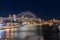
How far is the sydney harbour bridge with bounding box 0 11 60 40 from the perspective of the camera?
84.0 inches

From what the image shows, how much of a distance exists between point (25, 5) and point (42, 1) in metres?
0.27

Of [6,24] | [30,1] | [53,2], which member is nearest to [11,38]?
[6,24]

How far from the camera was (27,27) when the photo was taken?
216 centimetres

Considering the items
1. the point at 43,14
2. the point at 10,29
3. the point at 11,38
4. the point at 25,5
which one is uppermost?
the point at 25,5

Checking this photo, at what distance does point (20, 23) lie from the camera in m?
2.20

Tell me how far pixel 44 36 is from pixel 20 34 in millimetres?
355

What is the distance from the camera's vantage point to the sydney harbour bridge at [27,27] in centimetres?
213

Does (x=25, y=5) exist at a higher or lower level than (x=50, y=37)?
higher

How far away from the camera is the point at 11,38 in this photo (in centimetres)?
213

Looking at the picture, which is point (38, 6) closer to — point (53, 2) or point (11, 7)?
point (53, 2)

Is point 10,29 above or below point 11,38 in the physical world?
above

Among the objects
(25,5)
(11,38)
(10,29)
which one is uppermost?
(25,5)

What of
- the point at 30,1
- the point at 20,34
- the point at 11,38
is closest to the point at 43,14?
the point at 30,1

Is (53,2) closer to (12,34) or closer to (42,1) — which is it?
(42,1)
